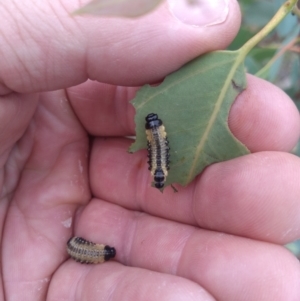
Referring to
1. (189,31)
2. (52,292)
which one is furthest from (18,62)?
(52,292)

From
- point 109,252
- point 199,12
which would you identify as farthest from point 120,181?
point 199,12

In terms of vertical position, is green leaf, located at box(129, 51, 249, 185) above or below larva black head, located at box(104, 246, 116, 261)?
above

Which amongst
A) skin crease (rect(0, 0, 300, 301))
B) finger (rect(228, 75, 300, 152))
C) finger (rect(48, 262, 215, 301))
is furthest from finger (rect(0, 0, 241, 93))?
finger (rect(48, 262, 215, 301))

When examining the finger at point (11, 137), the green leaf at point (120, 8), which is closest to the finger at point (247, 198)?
the finger at point (11, 137)

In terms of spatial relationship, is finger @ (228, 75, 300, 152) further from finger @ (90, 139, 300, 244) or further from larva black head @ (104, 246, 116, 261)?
larva black head @ (104, 246, 116, 261)

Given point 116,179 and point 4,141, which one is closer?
point 4,141

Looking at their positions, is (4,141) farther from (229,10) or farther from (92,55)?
(229,10)

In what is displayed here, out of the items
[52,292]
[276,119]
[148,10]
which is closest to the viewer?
[148,10]

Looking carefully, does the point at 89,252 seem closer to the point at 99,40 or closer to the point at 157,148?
the point at 157,148
